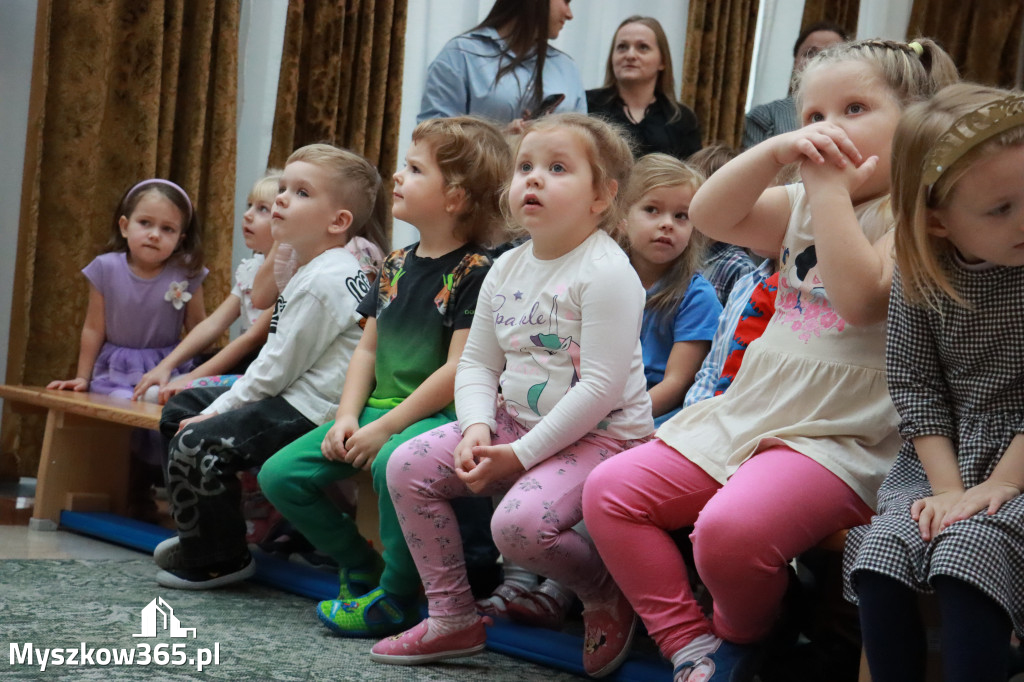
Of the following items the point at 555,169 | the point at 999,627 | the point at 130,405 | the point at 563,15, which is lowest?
the point at 130,405

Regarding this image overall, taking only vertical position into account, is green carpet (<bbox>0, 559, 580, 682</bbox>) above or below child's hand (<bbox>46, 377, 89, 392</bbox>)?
below

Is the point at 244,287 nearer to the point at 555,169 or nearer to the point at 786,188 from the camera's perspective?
the point at 555,169

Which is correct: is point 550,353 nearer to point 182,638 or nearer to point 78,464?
point 182,638

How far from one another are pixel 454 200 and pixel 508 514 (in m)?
0.73

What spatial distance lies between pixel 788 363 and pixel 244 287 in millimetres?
1819

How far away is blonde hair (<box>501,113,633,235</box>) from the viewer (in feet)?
5.96

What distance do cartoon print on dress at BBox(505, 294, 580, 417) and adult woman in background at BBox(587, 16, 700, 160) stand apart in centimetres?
160

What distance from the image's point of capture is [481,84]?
284 cm

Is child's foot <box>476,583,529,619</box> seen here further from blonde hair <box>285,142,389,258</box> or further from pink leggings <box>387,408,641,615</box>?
blonde hair <box>285,142,389,258</box>

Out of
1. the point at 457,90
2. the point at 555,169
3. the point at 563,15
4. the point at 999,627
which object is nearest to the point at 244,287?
the point at 457,90

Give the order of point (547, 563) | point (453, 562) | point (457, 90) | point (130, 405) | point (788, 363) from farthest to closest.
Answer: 1. point (457, 90)
2. point (130, 405)
3. point (453, 562)
4. point (547, 563)
5. point (788, 363)

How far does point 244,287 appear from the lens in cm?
291

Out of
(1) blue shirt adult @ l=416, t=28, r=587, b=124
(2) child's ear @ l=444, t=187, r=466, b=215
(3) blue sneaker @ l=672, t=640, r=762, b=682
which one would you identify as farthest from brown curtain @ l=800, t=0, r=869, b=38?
(3) blue sneaker @ l=672, t=640, r=762, b=682

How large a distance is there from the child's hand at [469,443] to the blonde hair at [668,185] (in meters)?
0.52
